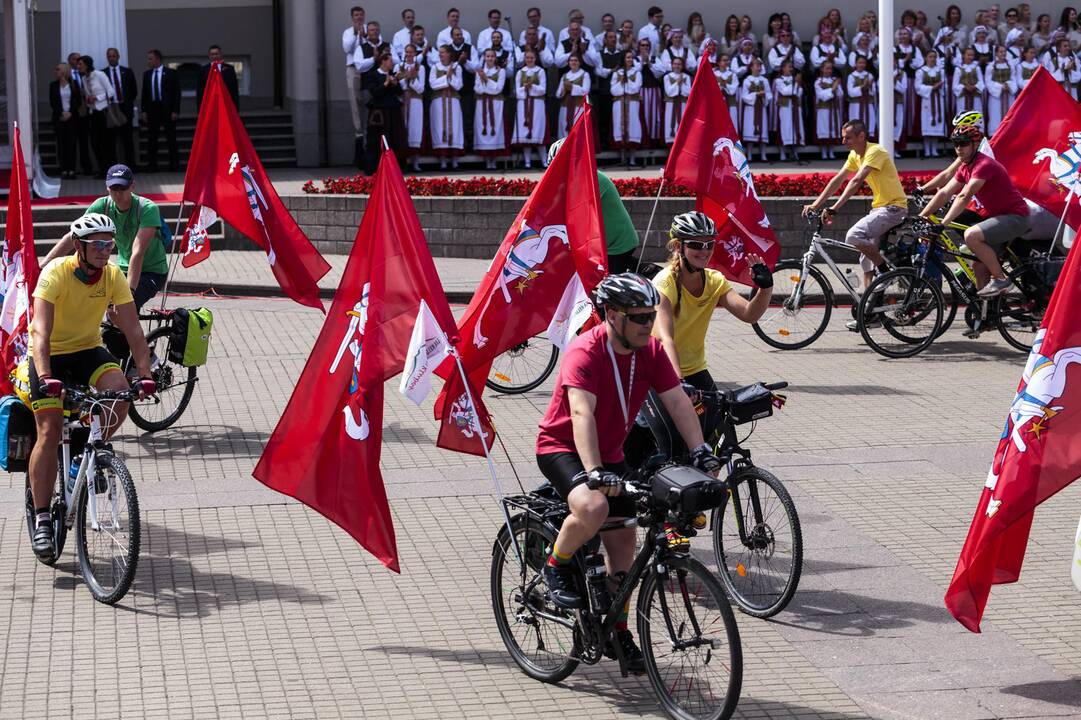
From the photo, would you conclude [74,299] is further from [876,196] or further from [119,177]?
[876,196]

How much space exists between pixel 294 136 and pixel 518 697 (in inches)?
905

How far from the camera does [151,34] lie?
3142 cm

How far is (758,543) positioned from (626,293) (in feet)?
6.38

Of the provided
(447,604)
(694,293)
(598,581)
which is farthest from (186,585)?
(694,293)

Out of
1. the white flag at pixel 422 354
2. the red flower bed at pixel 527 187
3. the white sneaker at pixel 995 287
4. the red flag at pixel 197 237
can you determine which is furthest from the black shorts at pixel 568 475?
the red flower bed at pixel 527 187

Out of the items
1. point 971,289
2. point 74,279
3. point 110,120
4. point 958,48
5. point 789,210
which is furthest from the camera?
point 958,48

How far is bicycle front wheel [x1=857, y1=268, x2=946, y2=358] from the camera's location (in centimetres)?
1426

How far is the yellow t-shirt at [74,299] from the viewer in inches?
A: 343

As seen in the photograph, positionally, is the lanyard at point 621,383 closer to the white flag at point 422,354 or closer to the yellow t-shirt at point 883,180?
the white flag at point 422,354

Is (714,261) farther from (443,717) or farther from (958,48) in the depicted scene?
(958,48)

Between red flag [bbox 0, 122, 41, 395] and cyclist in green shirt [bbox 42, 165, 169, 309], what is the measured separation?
1871 mm

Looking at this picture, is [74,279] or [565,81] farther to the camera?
[565,81]

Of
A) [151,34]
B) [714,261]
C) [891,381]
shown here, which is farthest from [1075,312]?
[151,34]

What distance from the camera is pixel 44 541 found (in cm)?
838
